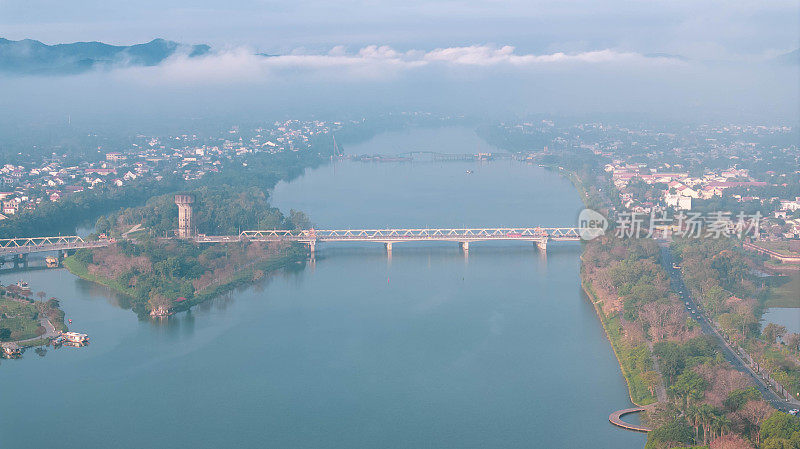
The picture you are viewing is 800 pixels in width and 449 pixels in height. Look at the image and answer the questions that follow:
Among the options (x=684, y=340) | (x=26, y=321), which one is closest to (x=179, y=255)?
(x=26, y=321)

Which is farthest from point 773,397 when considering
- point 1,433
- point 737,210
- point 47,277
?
point 737,210

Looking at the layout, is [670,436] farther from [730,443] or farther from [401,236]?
[401,236]

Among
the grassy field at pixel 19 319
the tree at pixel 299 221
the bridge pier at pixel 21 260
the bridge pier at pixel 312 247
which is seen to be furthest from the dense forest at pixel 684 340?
the bridge pier at pixel 21 260

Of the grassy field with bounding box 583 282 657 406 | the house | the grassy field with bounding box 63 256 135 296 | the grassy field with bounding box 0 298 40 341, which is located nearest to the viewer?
the grassy field with bounding box 583 282 657 406

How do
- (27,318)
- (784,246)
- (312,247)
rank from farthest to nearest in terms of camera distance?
1. (784,246)
2. (312,247)
3. (27,318)

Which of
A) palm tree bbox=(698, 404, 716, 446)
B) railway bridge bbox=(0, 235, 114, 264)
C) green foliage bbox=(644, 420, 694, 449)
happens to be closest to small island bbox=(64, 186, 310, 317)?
railway bridge bbox=(0, 235, 114, 264)

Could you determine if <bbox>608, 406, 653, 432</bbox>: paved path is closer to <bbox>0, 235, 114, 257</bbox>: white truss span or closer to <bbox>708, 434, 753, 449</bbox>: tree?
<bbox>708, 434, 753, 449</bbox>: tree

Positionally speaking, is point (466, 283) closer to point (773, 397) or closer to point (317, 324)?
point (317, 324)
